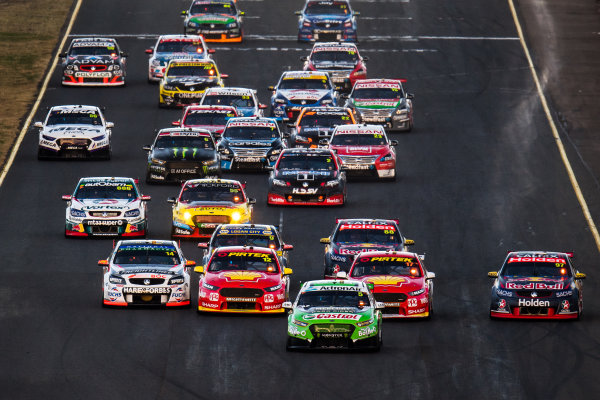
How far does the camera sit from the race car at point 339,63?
67062mm

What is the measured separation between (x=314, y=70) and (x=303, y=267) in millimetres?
24470

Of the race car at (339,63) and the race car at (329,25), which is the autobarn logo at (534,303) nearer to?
the race car at (339,63)

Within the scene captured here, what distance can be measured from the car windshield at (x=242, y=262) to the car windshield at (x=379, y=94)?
23.3 metres

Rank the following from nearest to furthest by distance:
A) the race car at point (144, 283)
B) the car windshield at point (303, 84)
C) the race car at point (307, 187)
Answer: the race car at point (144, 283), the race car at point (307, 187), the car windshield at point (303, 84)

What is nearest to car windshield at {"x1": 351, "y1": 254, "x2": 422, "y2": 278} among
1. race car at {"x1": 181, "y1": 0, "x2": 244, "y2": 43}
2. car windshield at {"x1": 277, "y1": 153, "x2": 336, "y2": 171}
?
car windshield at {"x1": 277, "y1": 153, "x2": 336, "y2": 171}

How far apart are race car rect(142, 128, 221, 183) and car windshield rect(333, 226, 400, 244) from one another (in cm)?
1075

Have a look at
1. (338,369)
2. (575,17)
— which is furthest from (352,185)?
(575,17)

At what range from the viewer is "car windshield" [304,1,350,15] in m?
75.7

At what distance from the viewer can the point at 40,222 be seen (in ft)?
156

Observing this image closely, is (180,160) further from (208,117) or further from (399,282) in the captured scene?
(399,282)

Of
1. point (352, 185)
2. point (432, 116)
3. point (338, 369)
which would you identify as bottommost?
point (432, 116)

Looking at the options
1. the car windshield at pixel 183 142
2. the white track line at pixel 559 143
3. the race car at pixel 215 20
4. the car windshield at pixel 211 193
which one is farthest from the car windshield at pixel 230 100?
the race car at pixel 215 20

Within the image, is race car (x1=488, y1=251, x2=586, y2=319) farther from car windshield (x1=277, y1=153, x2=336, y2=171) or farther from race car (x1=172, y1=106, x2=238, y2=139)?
race car (x1=172, y1=106, x2=238, y2=139)

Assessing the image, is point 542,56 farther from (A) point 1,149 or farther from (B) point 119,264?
(B) point 119,264
